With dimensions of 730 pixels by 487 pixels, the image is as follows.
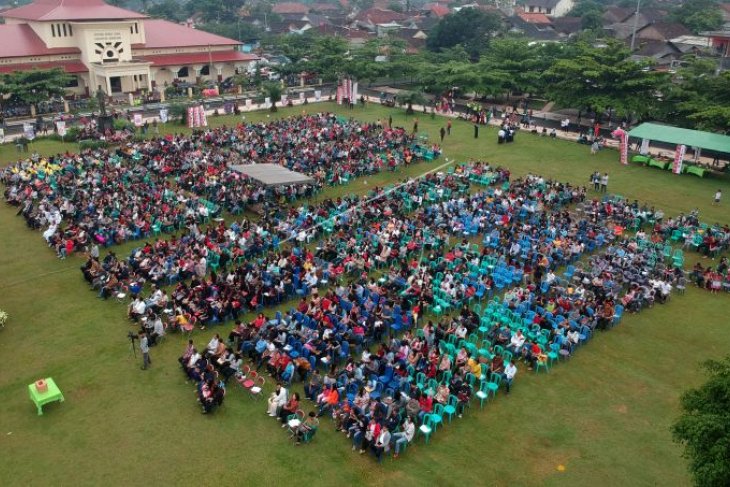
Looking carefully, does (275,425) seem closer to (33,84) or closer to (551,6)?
(33,84)

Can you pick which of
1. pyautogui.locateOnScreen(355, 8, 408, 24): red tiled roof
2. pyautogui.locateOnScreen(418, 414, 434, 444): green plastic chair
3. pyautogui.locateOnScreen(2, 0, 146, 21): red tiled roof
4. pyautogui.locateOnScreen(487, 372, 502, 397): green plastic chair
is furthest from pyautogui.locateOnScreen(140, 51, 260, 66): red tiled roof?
pyautogui.locateOnScreen(355, 8, 408, 24): red tiled roof

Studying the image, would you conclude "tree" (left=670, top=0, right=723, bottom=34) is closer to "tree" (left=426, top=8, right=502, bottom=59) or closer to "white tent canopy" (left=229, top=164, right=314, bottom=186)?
"tree" (left=426, top=8, right=502, bottom=59)

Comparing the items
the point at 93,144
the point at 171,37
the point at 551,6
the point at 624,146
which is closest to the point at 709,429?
the point at 624,146

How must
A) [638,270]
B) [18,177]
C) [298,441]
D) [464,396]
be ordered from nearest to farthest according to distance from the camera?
[298,441]
[464,396]
[638,270]
[18,177]

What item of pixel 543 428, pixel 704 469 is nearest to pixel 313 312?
pixel 543 428

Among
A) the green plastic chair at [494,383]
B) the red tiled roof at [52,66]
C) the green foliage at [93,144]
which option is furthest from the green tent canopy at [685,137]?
the red tiled roof at [52,66]

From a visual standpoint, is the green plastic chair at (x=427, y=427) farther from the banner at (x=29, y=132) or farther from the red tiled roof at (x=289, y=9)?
the red tiled roof at (x=289, y=9)

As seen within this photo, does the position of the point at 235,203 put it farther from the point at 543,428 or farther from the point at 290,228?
the point at 543,428
